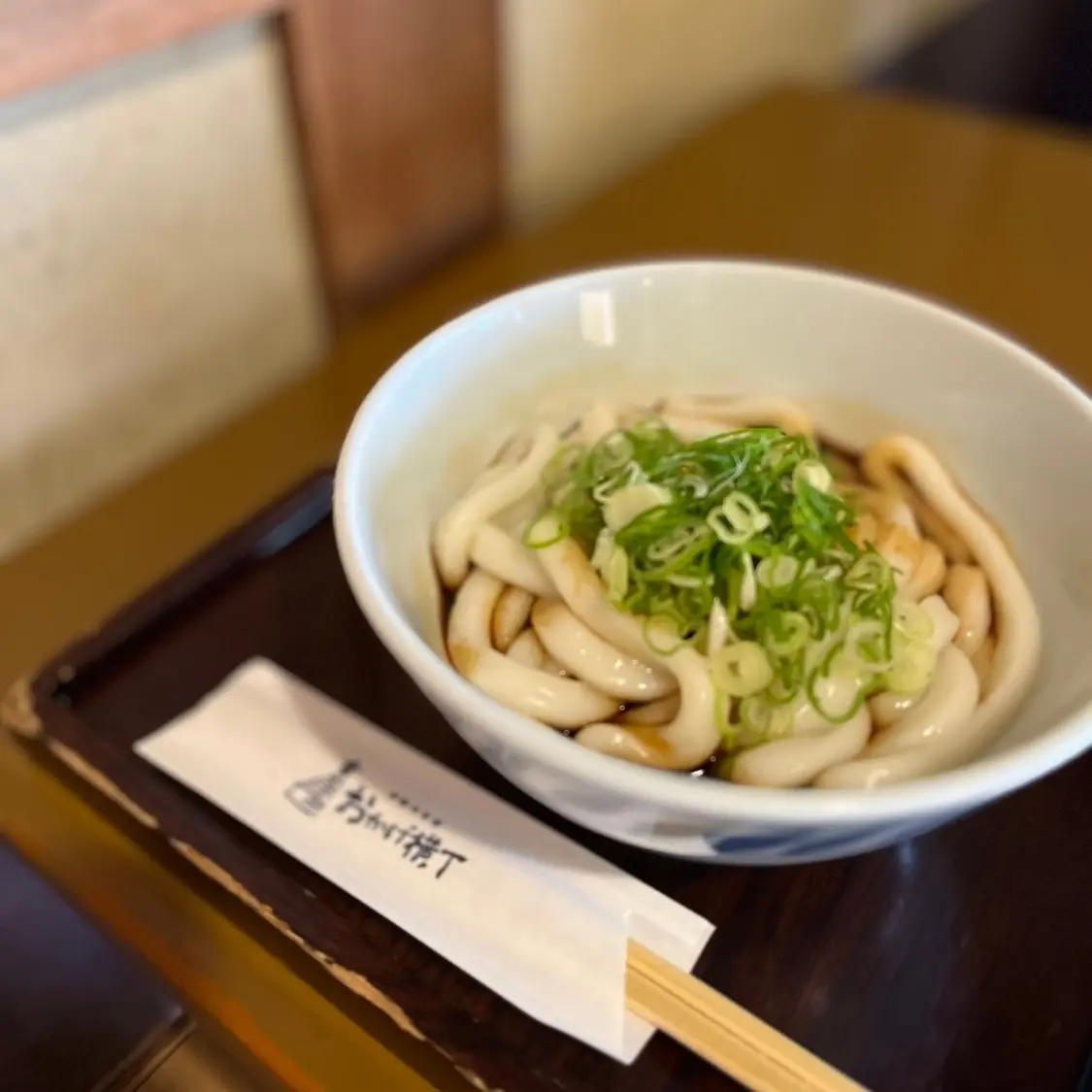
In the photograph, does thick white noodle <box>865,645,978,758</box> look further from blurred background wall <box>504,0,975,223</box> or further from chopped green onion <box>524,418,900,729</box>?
blurred background wall <box>504,0,975,223</box>

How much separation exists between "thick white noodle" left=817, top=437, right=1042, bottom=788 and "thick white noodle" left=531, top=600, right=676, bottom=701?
0.11 m

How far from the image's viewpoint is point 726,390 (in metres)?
0.80

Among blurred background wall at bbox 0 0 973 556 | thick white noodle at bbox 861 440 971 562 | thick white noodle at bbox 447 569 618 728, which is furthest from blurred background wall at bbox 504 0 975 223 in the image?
Answer: thick white noodle at bbox 447 569 618 728

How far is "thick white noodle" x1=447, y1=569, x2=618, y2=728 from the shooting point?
1.91ft

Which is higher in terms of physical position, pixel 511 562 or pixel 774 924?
pixel 511 562

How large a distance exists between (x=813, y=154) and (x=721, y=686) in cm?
109

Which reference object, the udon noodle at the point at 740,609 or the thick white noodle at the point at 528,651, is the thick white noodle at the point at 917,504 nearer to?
the udon noodle at the point at 740,609

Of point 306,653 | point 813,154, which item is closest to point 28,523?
point 306,653

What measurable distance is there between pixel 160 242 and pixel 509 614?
0.64 metres

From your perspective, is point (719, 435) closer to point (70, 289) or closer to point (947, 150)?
point (70, 289)

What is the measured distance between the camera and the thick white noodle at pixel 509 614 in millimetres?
653

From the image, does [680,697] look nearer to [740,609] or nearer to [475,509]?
[740,609]

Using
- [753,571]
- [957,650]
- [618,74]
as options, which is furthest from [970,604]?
[618,74]

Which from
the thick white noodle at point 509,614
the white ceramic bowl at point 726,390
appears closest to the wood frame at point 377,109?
the white ceramic bowl at point 726,390
